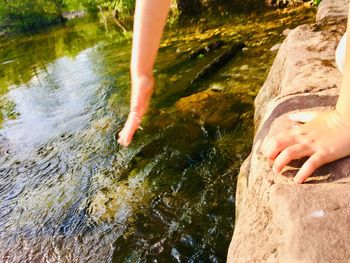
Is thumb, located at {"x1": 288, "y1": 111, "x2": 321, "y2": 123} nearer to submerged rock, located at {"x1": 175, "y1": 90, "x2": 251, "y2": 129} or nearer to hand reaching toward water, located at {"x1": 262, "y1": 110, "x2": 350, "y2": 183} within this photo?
hand reaching toward water, located at {"x1": 262, "y1": 110, "x2": 350, "y2": 183}

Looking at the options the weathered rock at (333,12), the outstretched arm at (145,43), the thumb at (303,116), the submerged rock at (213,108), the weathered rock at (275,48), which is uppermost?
the outstretched arm at (145,43)

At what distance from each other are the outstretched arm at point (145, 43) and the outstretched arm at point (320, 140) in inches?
22.0

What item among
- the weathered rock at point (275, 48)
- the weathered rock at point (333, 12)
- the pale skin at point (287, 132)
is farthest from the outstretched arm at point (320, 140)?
the weathered rock at point (275, 48)

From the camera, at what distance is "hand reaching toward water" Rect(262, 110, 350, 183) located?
1.31 meters

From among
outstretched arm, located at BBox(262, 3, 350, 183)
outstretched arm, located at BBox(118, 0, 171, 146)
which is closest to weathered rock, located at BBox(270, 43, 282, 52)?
outstretched arm, located at BBox(262, 3, 350, 183)

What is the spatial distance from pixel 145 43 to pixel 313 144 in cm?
68

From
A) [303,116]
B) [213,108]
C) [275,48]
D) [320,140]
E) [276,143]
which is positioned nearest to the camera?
[320,140]

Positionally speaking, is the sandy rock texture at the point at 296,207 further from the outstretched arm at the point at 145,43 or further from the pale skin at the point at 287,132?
the outstretched arm at the point at 145,43

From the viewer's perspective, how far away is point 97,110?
567 cm

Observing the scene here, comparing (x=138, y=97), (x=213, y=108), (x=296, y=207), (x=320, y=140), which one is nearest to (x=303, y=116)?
(x=320, y=140)

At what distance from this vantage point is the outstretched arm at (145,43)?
3.84 ft

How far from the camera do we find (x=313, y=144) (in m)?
1.35

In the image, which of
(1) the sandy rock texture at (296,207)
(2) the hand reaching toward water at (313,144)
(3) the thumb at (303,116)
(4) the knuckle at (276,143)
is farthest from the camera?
(3) the thumb at (303,116)

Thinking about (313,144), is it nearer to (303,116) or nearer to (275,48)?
(303,116)
